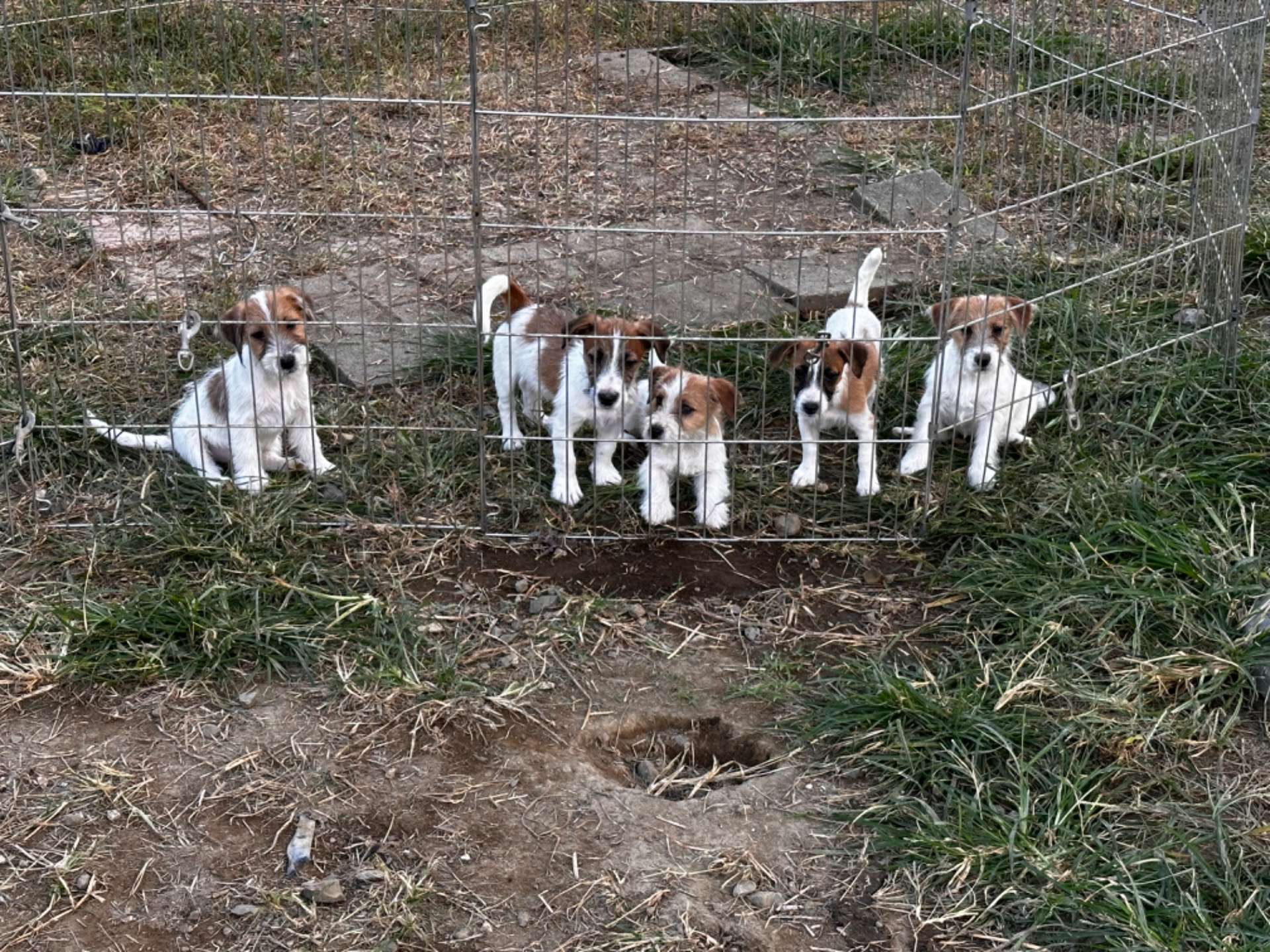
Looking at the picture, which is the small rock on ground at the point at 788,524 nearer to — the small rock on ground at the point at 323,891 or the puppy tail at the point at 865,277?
the puppy tail at the point at 865,277

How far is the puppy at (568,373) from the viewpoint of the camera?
5109 millimetres

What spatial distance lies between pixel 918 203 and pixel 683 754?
13.2 ft

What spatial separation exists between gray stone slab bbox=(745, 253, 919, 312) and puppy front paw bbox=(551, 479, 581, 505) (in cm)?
167

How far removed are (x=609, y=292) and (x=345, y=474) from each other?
1.83 m

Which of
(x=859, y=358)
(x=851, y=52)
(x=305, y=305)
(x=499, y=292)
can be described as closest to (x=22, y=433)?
(x=305, y=305)

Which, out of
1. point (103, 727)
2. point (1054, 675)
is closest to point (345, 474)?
point (103, 727)

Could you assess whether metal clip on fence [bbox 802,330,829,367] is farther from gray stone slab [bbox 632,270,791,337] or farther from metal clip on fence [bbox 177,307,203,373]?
metal clip on fence [bbox 177,307,203,373]

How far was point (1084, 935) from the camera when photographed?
11.2ft

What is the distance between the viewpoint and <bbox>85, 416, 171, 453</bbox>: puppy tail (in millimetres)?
5402

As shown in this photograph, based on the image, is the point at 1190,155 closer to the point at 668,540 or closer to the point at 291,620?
the point at 668,540

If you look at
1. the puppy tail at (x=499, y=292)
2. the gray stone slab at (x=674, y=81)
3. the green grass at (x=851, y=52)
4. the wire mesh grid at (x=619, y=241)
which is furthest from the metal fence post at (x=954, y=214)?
the gray stone slab at (x=674, y=81)

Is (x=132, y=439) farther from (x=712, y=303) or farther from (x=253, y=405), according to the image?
(x=712, y=303)

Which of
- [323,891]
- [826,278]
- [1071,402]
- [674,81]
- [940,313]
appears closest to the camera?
[323,891]

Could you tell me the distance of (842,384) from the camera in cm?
540
